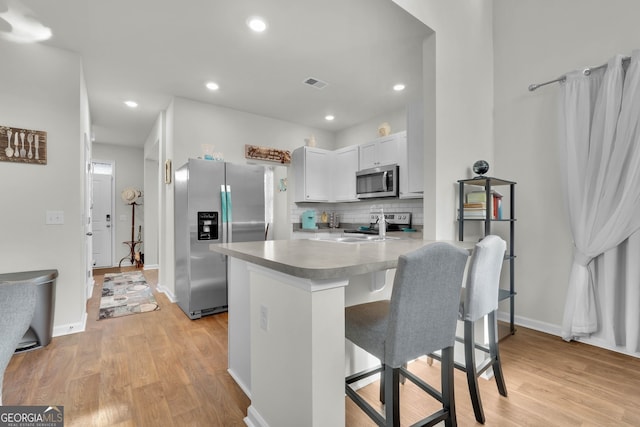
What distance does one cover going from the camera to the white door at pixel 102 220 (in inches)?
246

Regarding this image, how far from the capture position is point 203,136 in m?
4.07

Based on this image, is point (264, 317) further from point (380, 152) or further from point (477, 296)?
point (380, 152)

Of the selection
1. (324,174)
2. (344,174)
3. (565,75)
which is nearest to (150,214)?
(324,174)

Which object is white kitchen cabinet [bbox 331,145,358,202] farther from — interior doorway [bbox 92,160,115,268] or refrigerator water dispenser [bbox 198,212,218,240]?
interior doorway [bbox 92,160,115,268]

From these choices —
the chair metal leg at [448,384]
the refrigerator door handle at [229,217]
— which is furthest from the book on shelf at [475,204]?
the refrigerator door handle at [229,217]

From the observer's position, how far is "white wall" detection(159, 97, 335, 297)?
390 cm

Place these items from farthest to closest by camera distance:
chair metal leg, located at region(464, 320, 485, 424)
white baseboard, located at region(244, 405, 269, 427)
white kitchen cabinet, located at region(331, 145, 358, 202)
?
white kitchen cabinet, located at region(331, 145, 358, 202) → chair metal leg, located at region(464, 320, 485, 424) → white baseboard, located at region(244, 405, 269, 427)

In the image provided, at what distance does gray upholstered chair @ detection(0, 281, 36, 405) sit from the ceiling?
234 centimetres

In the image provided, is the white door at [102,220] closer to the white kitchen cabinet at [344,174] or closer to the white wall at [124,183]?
the white wall at [124,183]

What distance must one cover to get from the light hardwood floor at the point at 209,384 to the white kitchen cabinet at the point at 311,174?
2.61 meters

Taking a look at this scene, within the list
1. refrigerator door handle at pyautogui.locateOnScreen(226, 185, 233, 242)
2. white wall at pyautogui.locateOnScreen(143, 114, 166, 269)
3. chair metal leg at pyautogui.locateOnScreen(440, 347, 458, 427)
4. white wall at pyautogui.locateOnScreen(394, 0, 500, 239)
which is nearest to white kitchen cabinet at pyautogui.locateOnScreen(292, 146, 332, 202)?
refrigerator door handle at pyautogui.locateOnScreen(226, 185, 233, 242)

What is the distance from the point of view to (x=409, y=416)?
1.68 metres

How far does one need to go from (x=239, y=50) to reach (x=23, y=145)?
2160mm

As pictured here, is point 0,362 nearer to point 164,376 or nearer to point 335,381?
point 335,381
